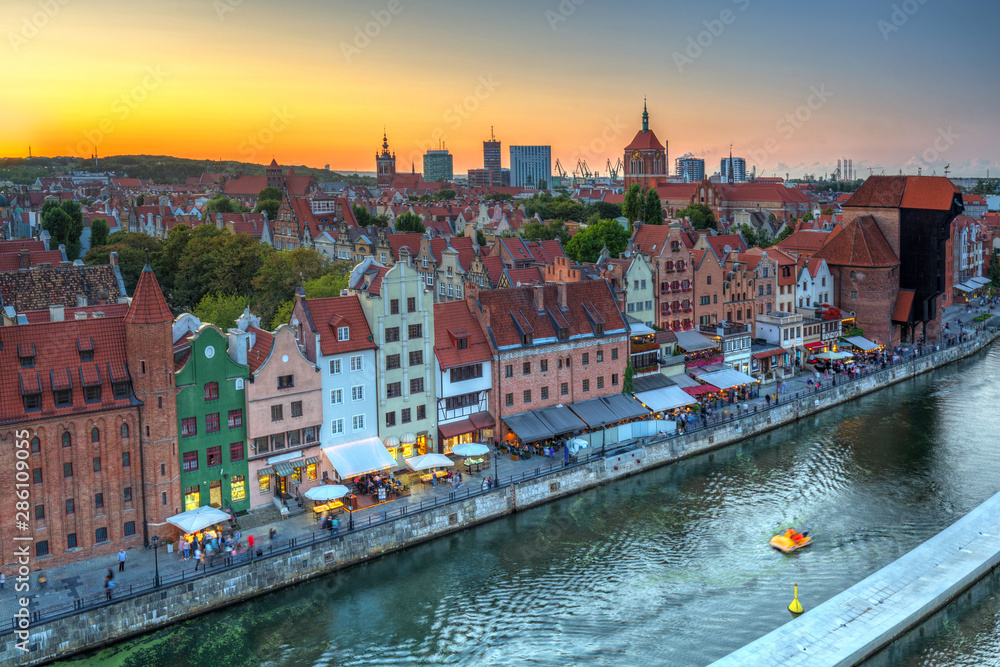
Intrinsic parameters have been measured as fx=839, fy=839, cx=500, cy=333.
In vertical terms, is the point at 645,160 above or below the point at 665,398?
above

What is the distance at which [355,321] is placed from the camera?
4819cm

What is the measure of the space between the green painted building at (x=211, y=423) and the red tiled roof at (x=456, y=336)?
1258cm

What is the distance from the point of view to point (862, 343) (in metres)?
81.2

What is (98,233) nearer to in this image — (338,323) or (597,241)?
(597,241)

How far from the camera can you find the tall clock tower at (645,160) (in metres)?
194

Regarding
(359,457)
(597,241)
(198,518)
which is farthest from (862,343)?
(198,518)

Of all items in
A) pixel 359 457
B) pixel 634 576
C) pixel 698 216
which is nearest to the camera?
pixel 634 576

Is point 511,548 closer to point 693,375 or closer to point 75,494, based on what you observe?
point 75,494

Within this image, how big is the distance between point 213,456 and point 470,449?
14510 millimetres

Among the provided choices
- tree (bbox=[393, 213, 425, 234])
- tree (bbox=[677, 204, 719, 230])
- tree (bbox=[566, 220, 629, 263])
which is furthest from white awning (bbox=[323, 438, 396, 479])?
tree (bbox=[677, 204, 719, 230])

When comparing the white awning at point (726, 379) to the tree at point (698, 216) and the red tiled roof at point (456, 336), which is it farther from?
the tree at point (698, 216)

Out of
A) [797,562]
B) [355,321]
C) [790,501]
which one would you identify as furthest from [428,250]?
[797,562]

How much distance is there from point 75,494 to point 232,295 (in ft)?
138

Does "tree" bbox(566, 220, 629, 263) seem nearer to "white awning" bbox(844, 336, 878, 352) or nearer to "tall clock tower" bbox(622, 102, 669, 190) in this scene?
"white awning" bbox(844, 336, 878, 352)
